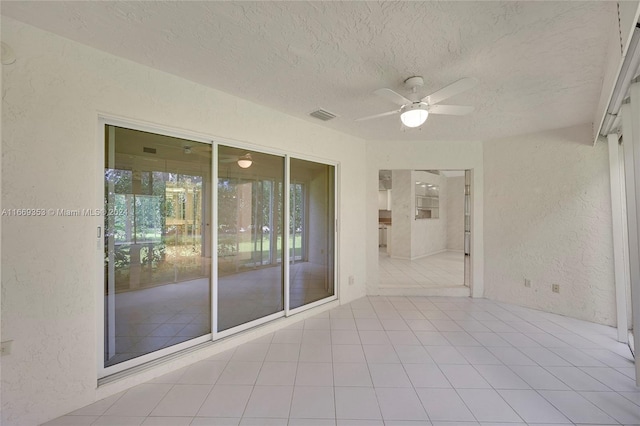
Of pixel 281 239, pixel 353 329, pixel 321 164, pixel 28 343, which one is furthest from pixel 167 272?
pixel 321 164

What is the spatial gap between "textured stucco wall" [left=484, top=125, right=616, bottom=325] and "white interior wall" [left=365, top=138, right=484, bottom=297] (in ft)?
0.43

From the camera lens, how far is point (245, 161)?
305 cm

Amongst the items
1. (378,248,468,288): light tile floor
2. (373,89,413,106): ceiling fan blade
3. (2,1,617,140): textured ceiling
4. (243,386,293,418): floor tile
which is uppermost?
(2,1,617,140): textured ceiling

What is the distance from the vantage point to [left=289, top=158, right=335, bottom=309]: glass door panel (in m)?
3.59

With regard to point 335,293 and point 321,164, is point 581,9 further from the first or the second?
point 335,293

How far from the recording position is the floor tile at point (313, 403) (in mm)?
1793

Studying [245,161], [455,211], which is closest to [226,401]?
[245,161]

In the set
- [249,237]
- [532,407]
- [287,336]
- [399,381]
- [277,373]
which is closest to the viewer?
[532,407]

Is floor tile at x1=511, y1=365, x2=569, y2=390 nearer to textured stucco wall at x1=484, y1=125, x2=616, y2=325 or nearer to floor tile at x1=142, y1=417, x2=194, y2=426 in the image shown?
textured stucco wall at x1=484, y1=125, x2=616, y2=325

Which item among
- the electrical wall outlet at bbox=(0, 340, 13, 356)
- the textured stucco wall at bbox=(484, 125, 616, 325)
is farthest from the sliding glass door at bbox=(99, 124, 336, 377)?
the textured stucco wall at bbox=(484, 125, 616, 325)

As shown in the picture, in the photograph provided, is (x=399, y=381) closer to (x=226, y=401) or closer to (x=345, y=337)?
(x=345, y=337)

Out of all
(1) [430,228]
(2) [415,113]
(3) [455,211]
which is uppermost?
(2) [415,113]

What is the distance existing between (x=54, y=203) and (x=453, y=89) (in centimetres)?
307

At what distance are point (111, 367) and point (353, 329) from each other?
2.39m
